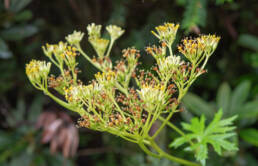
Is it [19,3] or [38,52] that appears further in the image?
[38,52]

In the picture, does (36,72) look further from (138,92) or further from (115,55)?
(115,55)

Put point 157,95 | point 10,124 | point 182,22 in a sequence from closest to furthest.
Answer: point 157,95
point 182,22
point 10,124

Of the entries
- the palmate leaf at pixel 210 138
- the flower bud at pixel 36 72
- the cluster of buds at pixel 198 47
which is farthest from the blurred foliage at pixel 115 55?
the cluster of buds at pixel 198 47

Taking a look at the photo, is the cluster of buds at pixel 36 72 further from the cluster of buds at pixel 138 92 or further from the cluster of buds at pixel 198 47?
the cluster of buds at pixel 198 47

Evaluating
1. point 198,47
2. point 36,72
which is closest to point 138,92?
point 198,47

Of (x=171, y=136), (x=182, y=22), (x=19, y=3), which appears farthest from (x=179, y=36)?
(x=19, y=3)

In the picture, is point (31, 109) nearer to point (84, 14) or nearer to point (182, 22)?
point (84, 14)

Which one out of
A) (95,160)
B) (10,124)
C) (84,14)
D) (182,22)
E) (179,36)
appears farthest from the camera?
(95,160)

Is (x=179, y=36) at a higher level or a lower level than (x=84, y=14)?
lower

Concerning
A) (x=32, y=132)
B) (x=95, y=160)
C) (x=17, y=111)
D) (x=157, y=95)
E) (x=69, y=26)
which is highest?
(x=69, y=26)
